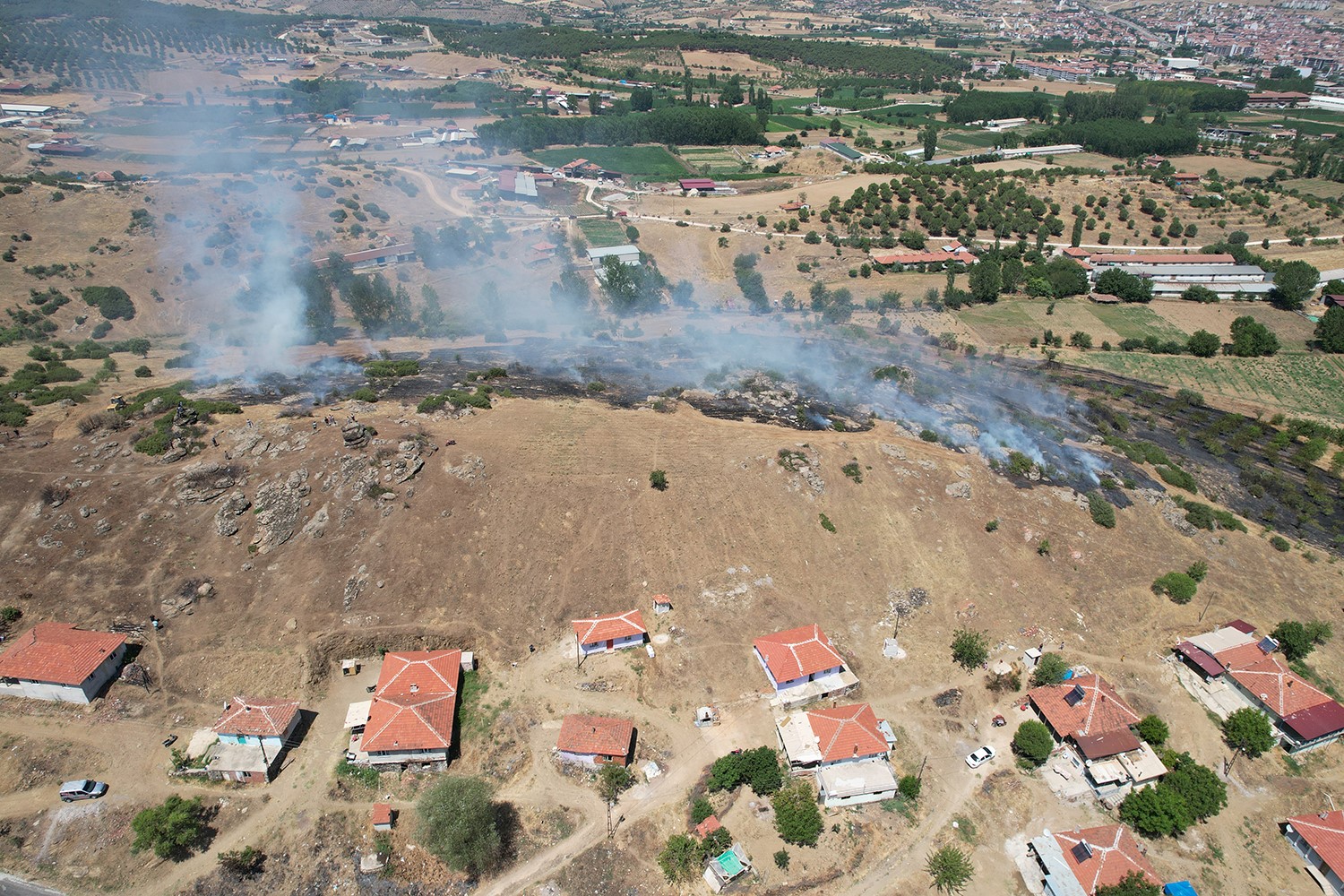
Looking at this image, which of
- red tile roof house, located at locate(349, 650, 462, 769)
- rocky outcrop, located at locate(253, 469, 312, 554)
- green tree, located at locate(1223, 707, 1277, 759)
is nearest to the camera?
red tile roof house, located at locate(349, 650, 462, 769)

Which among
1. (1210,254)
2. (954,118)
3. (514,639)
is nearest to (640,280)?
(514,639)

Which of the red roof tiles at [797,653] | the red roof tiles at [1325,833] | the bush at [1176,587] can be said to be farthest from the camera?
the bush at [1176,587]

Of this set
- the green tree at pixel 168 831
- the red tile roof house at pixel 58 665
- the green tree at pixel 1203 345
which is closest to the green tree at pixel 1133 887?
the green tree at pixel 168 831

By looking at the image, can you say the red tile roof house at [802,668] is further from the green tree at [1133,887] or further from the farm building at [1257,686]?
the farm building at [1257,686]

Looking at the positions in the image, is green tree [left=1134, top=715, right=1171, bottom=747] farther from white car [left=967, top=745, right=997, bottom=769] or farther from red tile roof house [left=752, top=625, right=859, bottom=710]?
red tile roof house [left=752, top=625, right=859, bottom=710]

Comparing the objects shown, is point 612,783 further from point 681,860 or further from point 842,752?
point 842,752

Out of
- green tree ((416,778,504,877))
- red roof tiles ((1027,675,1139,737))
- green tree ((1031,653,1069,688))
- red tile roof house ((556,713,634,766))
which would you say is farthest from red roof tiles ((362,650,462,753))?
green tree ((1031,653,1069,688))

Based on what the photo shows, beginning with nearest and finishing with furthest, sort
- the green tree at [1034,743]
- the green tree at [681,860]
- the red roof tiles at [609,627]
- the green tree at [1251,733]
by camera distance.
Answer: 1. the green tree at [681,860]
2. the green tree at [1034,743]
3. the green tree at [1251,733]
4. the red roof tiles at [609,627]

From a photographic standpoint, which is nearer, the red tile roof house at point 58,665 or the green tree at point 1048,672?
the red tile roof house at point 58,665
